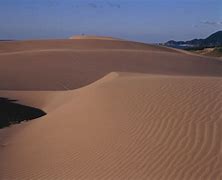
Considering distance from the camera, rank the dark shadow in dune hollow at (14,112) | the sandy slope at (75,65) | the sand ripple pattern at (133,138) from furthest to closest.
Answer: the sandy slope at (75,65) → the dark shadow in dune hollow at (14,112) → the sand ripple pattern at (133,138)

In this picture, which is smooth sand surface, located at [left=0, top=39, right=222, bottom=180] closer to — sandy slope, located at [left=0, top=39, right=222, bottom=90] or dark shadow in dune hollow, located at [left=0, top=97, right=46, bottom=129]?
dark shadow in dune hollow, located at [left=0, top=97, right=46, bottom=129]

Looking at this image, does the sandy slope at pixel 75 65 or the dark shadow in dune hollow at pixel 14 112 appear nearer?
the dark shadow in dune hollow at pixel 14 112

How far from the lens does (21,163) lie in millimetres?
9930

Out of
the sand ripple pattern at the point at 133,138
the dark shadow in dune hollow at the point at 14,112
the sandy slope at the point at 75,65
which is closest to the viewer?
the sand ripple pattern at the point at 133,138

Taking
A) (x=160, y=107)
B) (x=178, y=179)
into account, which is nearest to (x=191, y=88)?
(x=160, y=107)

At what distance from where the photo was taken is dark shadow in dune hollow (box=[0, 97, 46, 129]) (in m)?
16.2

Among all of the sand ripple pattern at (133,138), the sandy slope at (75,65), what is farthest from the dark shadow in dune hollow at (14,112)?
the sandy slope at (75,65)

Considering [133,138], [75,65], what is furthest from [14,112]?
[75,65]

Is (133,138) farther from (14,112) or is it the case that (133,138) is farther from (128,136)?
(14,112)

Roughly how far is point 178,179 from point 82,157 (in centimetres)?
258

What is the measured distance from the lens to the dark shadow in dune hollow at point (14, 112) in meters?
16.2

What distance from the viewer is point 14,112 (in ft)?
58.0

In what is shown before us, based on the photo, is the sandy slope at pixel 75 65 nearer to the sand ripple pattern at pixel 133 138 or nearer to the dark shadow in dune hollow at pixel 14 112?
the dark shadow in dune hollow at pixel 14 112

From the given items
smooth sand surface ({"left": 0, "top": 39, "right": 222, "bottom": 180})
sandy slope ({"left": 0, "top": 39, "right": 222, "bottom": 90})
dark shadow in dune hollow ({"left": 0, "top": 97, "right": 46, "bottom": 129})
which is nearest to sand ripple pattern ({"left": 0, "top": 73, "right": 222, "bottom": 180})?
smooth sand surface ({"left": 0, "top": 39, "right": 222, "bottom": 180})
